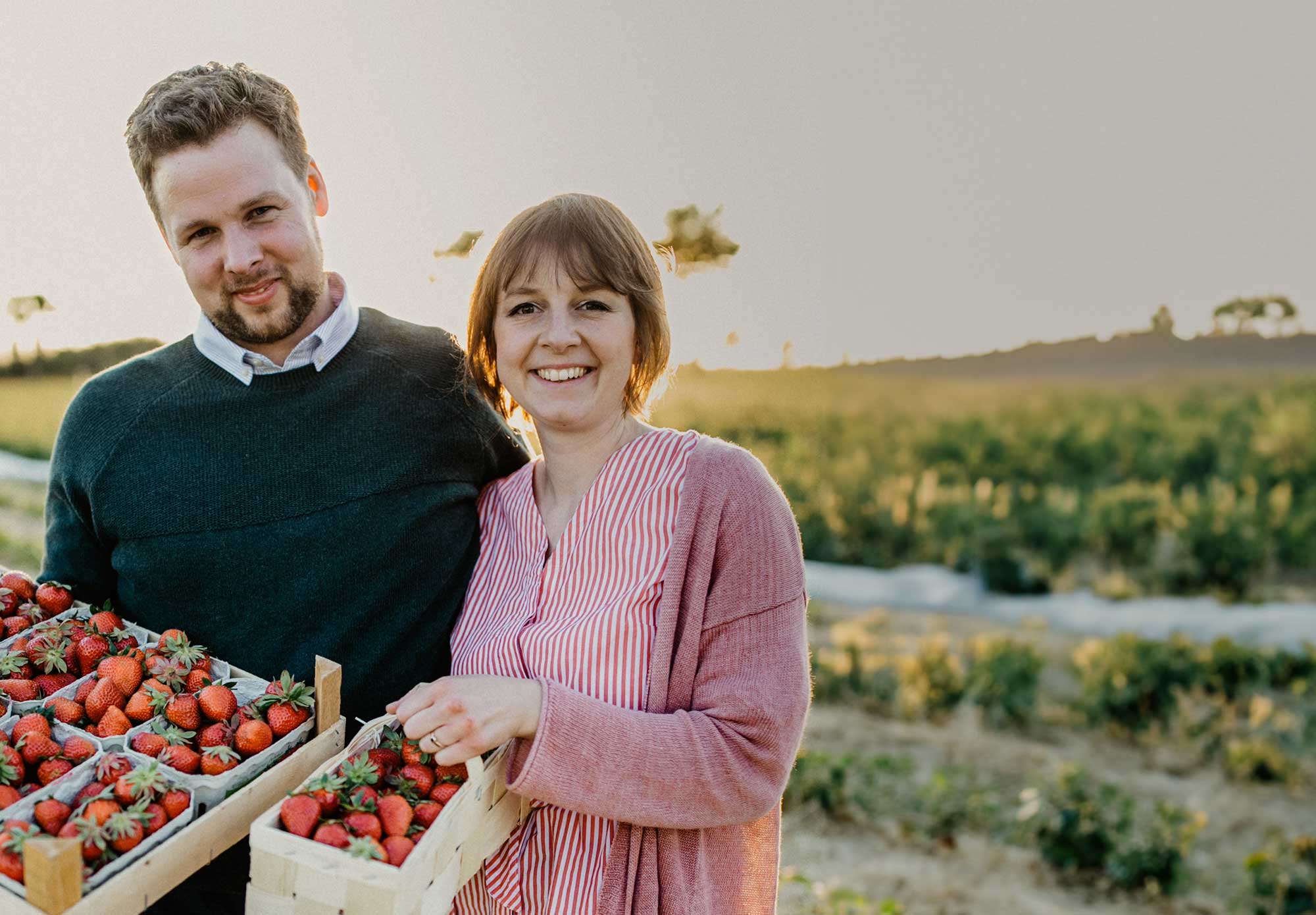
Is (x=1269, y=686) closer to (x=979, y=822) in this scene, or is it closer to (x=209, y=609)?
(x=979, y=822)

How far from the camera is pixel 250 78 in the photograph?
2.18m

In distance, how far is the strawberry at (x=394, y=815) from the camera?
1.46m

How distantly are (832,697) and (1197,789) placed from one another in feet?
6.64

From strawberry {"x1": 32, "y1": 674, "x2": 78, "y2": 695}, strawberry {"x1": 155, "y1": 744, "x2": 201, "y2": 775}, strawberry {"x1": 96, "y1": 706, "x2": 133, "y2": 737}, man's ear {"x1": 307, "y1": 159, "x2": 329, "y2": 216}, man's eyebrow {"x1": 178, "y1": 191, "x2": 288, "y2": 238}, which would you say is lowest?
strawberry {"x1": 155, "y1": 744, "x2": 201, "y2": 775}

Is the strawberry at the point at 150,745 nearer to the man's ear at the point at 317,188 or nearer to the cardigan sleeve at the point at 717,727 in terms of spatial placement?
the cardigan sleeve at the point at 717,727

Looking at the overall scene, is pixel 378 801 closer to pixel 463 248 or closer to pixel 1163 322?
pixel 463 248

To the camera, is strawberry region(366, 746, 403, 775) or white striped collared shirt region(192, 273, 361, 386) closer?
strawberry region(366, 746, 403, 775)

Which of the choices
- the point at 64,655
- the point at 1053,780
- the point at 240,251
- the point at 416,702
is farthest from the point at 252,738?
the point at 1053,780

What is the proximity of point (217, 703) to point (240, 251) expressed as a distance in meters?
1.01

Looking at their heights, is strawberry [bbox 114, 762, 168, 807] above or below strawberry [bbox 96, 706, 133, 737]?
below

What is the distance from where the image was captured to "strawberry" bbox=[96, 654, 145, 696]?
1.75m

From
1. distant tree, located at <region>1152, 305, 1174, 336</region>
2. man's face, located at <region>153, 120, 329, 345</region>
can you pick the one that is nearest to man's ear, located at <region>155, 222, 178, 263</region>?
man's face, located at <region>153, 120, 329, 345</region>

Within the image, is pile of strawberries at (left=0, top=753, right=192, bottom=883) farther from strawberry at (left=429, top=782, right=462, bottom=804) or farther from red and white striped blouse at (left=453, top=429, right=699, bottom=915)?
red and white striped blouse at (left=453, top=429, right=699, bottom=915)

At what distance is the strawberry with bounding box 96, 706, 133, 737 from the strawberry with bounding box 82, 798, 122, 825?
23cm
